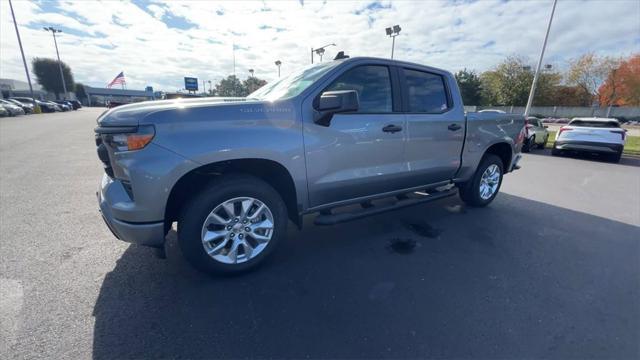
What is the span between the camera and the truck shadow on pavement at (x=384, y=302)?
2.00m

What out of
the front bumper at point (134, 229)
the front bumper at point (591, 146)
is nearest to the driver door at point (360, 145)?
the front bumper at point (134, 229)

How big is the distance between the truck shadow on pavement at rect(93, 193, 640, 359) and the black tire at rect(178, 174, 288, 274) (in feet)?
0.49

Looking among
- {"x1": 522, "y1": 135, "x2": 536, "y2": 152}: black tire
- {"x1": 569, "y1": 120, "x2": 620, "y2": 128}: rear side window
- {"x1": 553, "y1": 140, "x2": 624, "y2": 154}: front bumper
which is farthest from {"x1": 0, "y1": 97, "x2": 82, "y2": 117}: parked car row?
{"x1": 569, "y1": 120, "x2": 620, "y2": 128}: rear side window

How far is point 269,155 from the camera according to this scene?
103 inches

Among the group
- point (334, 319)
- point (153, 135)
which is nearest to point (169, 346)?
point (334, 319)

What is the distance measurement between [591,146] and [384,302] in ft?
39.1

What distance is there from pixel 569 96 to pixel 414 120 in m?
70.7

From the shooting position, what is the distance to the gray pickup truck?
2277mm

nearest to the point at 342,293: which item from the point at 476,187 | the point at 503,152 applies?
the point at 476,187

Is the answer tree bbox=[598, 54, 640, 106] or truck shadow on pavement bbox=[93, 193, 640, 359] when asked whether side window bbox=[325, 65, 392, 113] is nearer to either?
truck shadow on pavement bbox=[93, 193, 640, 359]

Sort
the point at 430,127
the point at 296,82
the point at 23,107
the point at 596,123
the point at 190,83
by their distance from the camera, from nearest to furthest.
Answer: the point at 296,82 < the point at 430,127 < the point at 596,123 < the point at 23,107 < the point at 190,83

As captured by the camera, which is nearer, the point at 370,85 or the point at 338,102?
the point at 338,102

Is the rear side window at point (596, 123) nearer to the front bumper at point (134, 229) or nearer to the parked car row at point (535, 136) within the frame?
the parked car row at point (535, 136)

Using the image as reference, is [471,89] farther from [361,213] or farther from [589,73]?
[361,213]
